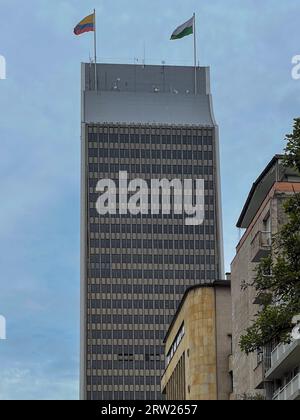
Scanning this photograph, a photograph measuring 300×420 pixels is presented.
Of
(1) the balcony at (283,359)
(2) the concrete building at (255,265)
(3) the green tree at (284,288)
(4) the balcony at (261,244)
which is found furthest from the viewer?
(4) the balcony at (261,244)

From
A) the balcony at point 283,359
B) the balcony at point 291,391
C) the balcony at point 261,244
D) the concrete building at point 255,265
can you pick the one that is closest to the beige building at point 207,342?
the concrete building at point 255,265

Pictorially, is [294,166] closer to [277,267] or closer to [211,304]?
[277,267]

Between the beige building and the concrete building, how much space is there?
1008 centimetres

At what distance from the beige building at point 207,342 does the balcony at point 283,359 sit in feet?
89.0

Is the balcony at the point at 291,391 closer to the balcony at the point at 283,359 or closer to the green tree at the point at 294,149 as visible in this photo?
the balcony at the point at 283,359

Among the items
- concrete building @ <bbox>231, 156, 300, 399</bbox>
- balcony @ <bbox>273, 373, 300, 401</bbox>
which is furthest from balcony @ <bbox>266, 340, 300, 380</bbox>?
balcony @ <bbox>273, 373, 300, 401</bbox>

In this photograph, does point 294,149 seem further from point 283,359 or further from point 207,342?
point 207,342

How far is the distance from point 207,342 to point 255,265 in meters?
29.4

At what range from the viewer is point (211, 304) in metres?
98.8

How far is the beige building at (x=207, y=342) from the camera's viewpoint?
9562cm

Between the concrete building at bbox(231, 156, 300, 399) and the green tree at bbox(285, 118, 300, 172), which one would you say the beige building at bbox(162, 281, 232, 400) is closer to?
the concrete building at bbox(231, 156, 300, 399)
